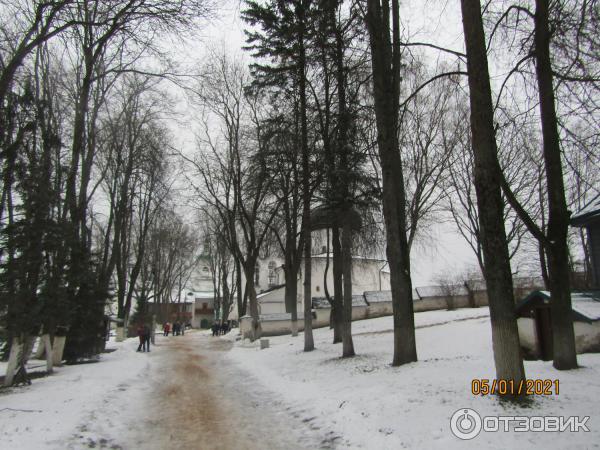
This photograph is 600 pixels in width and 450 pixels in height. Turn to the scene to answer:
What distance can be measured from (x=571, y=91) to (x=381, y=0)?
6.10 m

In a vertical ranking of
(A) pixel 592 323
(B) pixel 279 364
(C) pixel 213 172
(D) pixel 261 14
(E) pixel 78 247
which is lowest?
(B) pixel 279 364

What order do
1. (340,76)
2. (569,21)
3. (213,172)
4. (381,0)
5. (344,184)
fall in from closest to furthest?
(569,21)
(381,0)
(344,184)
(340,76)
(213,172)

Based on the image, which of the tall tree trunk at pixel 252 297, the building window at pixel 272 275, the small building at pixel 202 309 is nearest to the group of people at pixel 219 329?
the building window at pixel 272 275

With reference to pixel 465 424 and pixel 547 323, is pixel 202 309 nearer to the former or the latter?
pixel 547 323

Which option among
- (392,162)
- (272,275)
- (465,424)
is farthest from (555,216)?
(272,275)

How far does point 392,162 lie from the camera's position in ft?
37.1

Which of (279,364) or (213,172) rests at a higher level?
(213,172)

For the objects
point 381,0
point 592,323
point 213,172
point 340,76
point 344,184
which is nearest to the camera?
point 592,323

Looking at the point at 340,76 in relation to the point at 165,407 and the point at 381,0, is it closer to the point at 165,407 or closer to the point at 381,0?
the point at 381,0

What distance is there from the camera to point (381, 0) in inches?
483

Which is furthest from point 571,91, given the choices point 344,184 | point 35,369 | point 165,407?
point 35,369
